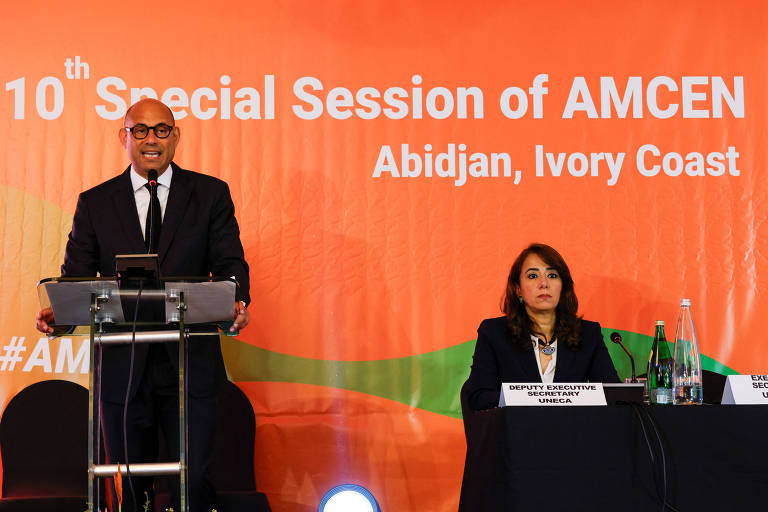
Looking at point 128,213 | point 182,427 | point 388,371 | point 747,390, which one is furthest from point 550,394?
point 388,371

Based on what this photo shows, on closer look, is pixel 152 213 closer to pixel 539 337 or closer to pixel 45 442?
pixel 539 337

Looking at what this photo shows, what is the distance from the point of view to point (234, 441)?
3912 mm

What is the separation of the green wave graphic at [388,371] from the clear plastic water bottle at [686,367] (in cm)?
139

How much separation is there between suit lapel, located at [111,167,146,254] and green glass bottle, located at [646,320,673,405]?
1713mm

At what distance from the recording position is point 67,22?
13.6 feet

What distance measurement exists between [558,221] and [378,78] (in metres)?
1.09

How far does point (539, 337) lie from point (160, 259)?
4.69 feet

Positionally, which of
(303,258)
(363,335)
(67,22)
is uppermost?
(67,22)

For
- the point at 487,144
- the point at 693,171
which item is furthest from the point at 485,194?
the point at 693,171

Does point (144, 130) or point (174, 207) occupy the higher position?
point (144, 130)

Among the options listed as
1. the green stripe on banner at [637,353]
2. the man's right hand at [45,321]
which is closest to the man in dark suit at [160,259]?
the man's right hand at [45,321]

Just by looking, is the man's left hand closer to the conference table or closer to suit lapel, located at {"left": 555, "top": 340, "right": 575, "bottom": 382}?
the conference table

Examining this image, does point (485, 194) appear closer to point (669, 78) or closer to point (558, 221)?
point (558, 221)

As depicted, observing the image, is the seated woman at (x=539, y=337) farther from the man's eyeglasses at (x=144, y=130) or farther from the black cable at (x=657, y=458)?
the man's eyeglasses at (x=144, y=130)
